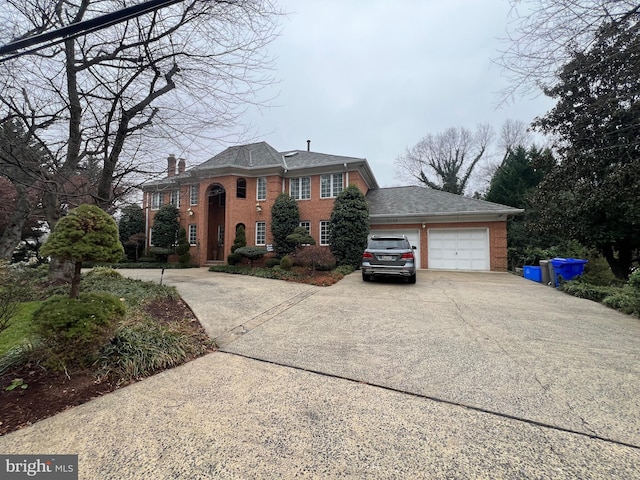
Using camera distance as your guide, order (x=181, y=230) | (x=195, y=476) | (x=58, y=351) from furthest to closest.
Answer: (x=181, y=230) < (x=58, y=351) < (x=195, y=476)

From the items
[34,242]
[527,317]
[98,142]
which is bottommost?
[527,317]

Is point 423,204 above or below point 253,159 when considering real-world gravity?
below

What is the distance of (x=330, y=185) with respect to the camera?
14508 mm

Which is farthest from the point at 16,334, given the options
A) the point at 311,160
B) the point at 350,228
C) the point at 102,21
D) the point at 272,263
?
the point at 311,160

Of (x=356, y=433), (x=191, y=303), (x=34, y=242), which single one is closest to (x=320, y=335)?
(x=356, y=433)

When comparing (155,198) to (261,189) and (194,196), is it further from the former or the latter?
(261,189)

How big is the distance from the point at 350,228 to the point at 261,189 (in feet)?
19.6

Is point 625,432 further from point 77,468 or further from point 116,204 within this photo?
point 116,204

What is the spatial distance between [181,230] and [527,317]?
16275mm

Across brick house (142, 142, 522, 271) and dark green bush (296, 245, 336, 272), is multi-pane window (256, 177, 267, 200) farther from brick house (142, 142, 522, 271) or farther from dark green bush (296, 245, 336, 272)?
dark green bush (296, 245, 336, 272)

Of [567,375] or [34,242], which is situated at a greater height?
[34,242]

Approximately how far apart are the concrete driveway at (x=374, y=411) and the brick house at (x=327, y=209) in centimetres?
938

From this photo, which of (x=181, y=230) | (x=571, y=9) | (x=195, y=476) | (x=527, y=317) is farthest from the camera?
(x=181, y=230)

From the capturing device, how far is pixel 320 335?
4.05 m
